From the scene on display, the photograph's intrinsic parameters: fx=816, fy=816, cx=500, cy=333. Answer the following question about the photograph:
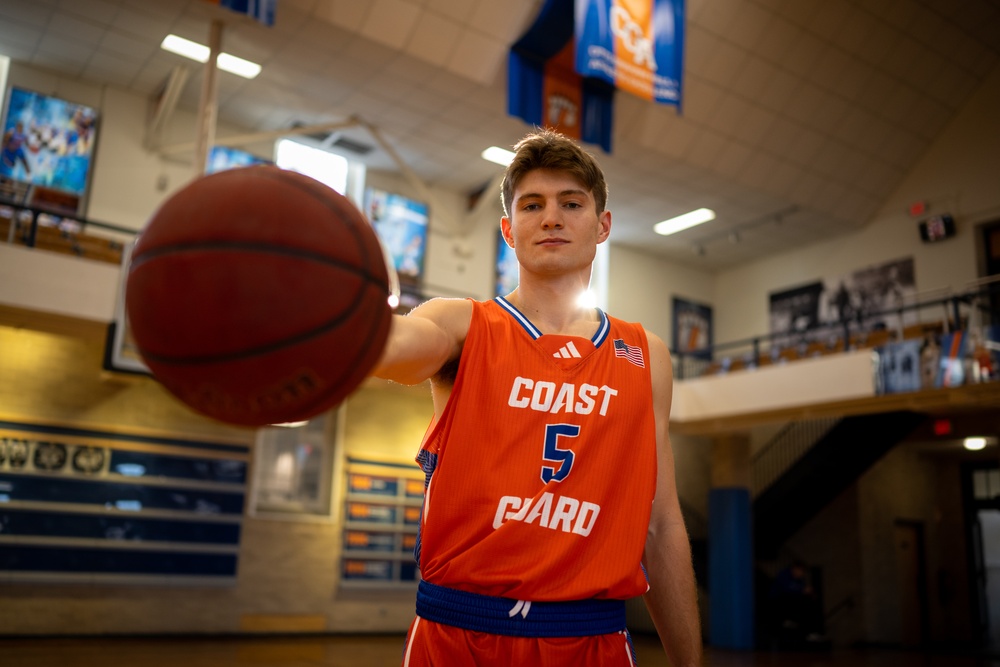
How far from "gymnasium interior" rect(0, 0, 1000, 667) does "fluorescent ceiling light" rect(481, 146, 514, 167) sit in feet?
1.13

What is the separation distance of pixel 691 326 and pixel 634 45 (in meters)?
7.21

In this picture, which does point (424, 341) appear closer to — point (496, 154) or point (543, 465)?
point (543, 465)

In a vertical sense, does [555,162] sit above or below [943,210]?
below

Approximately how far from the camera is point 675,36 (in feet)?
32.7

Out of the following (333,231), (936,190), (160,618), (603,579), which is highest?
(936,190)

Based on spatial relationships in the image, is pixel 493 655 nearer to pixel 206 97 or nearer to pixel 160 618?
pixel 206 97

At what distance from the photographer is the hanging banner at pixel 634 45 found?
9.30 meters

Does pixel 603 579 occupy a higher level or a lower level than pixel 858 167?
lower

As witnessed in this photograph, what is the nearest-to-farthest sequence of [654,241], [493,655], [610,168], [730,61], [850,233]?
[493,655] < [730,61] < [610,168] < [850,233] < [654,241]

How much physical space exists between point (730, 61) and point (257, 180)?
11149 millimetres

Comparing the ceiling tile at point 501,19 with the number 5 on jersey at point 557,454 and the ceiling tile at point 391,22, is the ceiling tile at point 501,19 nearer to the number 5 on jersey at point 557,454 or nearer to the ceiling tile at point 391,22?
the ceiling tile at point 391,22

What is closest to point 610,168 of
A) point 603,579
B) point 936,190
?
point 936,190

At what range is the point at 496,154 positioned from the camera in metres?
12.2

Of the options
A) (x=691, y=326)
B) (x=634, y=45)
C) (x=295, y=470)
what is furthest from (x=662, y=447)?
(x=691, y=326)
